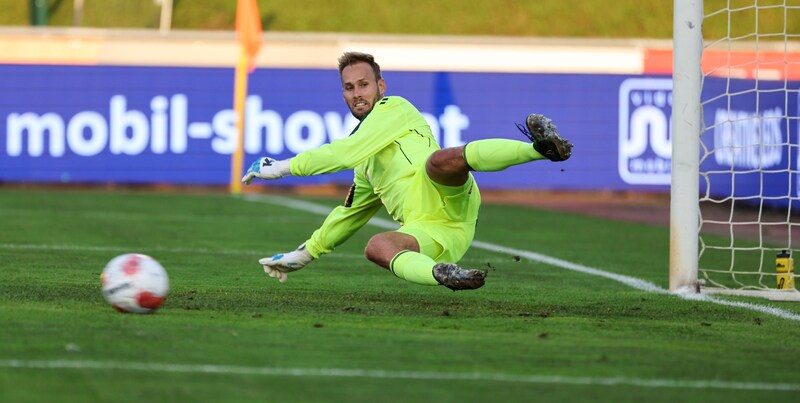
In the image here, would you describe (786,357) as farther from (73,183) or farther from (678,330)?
(73,183)

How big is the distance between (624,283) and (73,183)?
44.0ft

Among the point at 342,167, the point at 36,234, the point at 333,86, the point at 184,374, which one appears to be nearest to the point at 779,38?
the point at 333,86

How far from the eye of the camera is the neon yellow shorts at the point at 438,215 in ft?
23.6

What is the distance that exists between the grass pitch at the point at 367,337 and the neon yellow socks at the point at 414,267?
203 mm

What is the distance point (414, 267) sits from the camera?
6730 mm

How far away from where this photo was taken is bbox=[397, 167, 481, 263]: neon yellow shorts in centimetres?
721

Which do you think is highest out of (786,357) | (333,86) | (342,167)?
(333,86)

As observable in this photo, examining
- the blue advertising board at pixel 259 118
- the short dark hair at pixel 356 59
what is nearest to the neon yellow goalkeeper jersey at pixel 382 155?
the short dark hair at pixel 356 59

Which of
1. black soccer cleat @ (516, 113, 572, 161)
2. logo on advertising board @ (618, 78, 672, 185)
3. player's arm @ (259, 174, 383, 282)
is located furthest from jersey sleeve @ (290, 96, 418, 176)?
logo on advertising board @ (618, 78, 672, 185)

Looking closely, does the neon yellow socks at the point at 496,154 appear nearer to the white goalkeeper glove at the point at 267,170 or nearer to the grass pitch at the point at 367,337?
the grass pitch at the point at 367,337

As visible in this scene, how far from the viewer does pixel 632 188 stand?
69.6ft

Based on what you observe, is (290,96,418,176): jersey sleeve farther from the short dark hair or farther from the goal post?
the goal post

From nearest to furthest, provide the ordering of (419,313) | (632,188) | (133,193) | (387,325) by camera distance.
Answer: (387,325)
(419,313)
(133,193)
(632,188)

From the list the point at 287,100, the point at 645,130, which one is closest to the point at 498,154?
the point at 287,100
